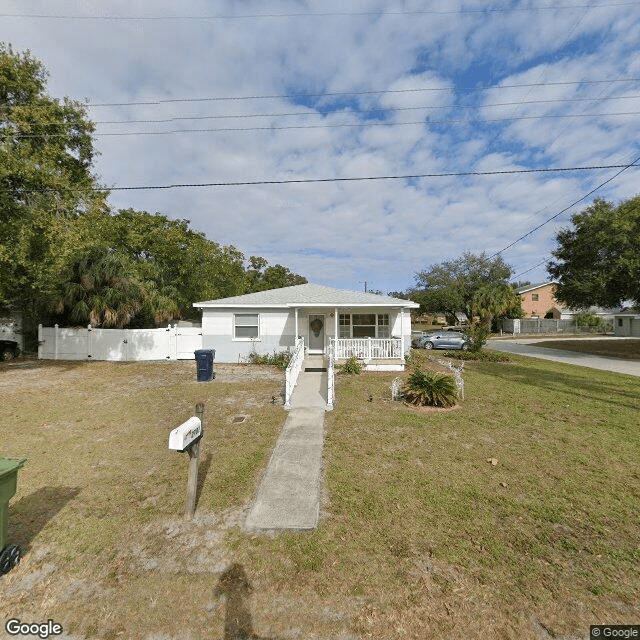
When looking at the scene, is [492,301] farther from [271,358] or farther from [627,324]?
[627,324]

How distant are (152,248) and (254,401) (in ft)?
67.0

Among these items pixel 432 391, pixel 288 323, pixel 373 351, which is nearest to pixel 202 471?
pixel 432 391

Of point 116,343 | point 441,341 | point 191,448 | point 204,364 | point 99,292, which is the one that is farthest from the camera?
point 441,341

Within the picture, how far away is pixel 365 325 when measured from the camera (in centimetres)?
1594

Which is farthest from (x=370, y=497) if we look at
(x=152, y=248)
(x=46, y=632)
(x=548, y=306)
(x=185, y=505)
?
(x=548, y=306)

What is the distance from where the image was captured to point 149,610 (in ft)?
8.76

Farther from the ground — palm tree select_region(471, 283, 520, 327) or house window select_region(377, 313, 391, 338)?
palm tree select_region(471, 283, 520, 327)

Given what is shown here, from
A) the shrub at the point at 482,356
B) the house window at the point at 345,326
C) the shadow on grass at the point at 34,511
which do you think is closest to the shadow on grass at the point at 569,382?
the shrub at the point at 482,356

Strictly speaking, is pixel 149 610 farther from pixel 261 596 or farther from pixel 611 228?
pixel 611 228

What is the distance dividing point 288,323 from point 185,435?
39.1ft

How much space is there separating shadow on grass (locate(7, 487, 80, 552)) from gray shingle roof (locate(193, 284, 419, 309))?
33.9 feet

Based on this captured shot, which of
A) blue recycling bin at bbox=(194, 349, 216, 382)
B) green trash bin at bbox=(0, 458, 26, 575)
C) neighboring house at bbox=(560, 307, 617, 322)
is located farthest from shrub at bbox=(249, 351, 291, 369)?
neighboring house at bbox=(560, 307, 617, 322)

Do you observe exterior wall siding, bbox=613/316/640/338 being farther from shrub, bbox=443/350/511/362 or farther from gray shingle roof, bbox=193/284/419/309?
gray shingle roof, bbox=193/284/419/309

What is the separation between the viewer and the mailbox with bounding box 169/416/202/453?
337 centimetres
